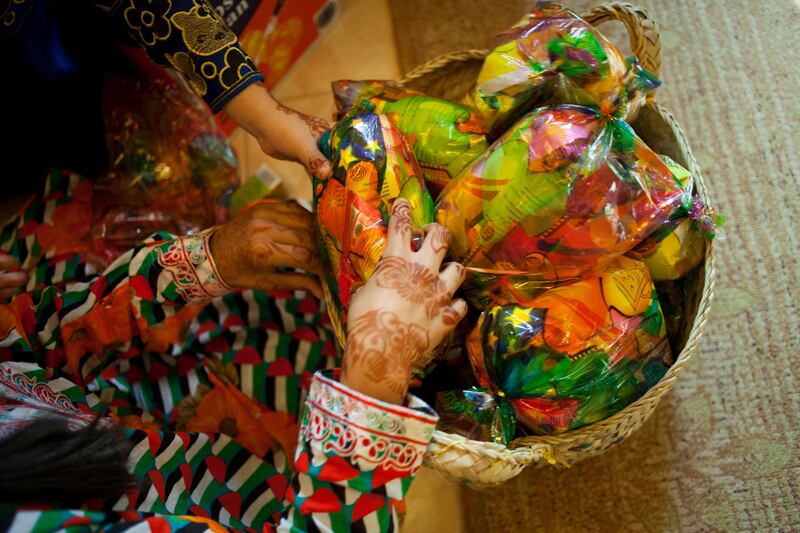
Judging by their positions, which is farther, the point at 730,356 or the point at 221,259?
the point at 730,356

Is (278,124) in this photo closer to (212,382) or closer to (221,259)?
(221,259)

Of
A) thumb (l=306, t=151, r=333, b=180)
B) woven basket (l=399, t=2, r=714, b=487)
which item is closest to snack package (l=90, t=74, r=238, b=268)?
thumb (l=306, t=151, r=333, b=180)

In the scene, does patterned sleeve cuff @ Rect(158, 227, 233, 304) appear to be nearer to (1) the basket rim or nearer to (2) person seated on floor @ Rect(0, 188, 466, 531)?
(2) person seated on floor @ Rect(0, 188, 466, 531)

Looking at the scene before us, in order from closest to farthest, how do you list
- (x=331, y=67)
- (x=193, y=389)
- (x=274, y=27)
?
(x=193, y=389) < (x=274, y=27) < (x=331, y=67)

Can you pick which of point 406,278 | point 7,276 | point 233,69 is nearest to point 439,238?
point 406,278

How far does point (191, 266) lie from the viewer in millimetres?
863

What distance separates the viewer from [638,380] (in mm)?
748

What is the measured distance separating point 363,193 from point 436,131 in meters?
0.16

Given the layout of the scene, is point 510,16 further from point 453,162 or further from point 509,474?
point 509,474

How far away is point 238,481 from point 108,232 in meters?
0.54

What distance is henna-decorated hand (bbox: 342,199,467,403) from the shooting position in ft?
2.01

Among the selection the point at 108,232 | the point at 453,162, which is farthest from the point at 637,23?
the point at 108,232

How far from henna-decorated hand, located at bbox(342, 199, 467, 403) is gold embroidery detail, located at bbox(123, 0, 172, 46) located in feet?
1.49

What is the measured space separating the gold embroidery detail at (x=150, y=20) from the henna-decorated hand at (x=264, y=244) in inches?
10.3
